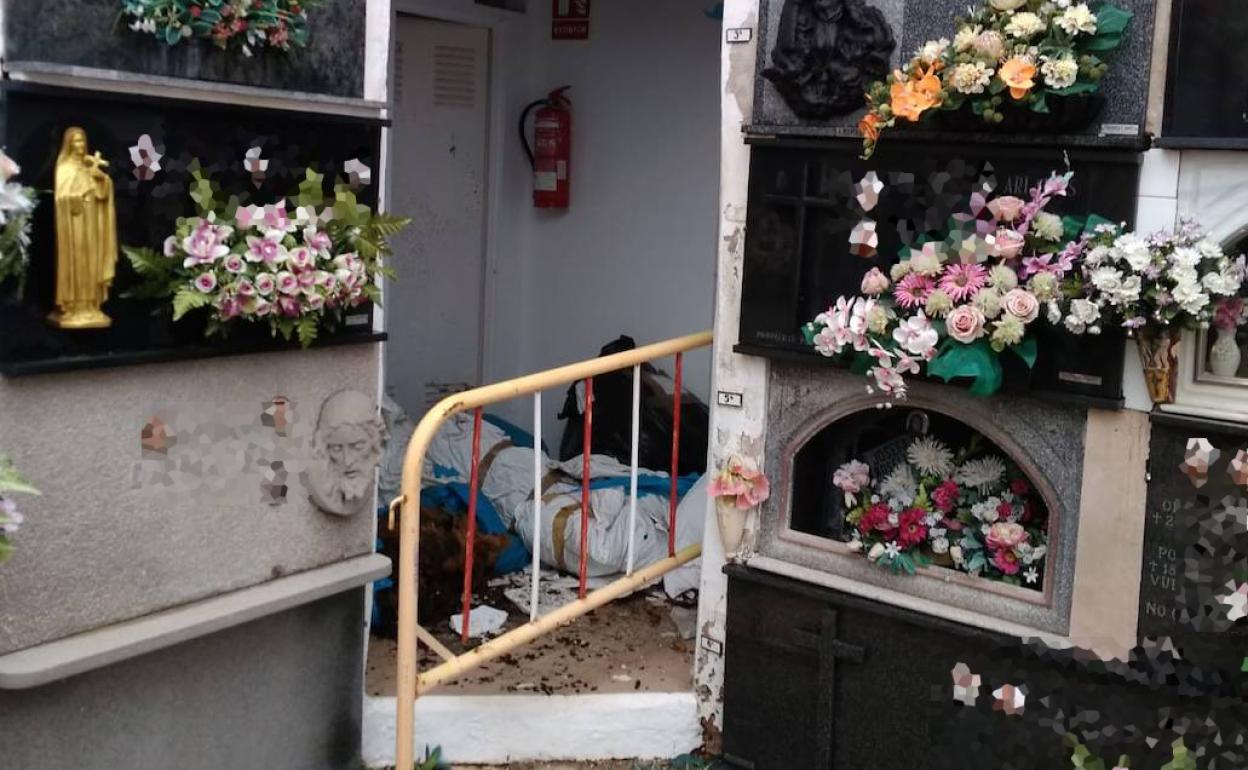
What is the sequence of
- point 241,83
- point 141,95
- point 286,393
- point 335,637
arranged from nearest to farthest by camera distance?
point 141,95
point 241,83
point 286,393
point 335,637

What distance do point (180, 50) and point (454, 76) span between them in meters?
3.17

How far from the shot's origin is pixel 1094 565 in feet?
11.6

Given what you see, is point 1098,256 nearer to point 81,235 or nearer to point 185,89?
point 185,89

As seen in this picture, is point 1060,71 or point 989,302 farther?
point 989,302

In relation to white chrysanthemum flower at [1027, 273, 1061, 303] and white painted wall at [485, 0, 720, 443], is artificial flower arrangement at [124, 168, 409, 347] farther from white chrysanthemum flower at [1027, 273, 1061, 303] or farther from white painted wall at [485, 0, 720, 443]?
white painted wall at [485, 0, 720, 443]

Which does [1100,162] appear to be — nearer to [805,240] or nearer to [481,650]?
[805,240]

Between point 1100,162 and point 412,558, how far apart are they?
7.04 feet

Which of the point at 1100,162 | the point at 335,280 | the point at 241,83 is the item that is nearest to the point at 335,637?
the point at 335,280

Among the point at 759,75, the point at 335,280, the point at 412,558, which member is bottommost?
the point at 412,558

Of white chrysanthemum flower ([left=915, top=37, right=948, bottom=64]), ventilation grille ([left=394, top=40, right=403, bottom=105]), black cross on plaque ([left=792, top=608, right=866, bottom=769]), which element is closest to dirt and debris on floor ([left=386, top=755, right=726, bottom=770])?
black cross on plaque ([left=792, top=608, right=866, bottom=769])

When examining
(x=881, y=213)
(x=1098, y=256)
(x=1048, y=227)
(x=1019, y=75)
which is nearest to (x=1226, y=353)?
(x=1098, y=256)

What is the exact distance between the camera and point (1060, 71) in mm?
3309

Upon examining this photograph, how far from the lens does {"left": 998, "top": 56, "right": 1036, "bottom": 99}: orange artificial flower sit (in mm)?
3330

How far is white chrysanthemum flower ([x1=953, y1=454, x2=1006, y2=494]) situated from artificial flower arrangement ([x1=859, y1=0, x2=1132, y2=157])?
3.21ft
